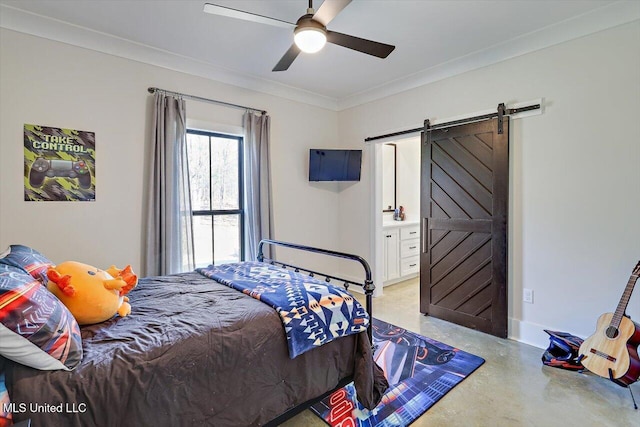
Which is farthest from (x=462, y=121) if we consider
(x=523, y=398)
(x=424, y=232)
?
(x=523, y=398)

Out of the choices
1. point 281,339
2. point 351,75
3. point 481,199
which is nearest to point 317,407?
point 281,339

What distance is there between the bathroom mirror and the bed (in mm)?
3454

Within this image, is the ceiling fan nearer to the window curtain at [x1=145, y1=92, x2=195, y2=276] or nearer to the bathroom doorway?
the window curtain at [x1=145, y1=92, x2=195, y2=276]

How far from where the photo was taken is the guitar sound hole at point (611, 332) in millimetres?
2107

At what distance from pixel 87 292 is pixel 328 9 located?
1981 mm

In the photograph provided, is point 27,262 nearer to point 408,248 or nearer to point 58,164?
point 58,164

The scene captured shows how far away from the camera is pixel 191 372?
1370 millimetres

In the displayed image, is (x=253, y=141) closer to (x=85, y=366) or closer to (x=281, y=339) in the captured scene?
(x=281, y=339)

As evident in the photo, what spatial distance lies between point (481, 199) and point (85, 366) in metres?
3.21

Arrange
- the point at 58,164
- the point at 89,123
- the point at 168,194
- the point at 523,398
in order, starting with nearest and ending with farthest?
the point at 523,398, the point at 58,164, the point at 89,123, the point at 168,194

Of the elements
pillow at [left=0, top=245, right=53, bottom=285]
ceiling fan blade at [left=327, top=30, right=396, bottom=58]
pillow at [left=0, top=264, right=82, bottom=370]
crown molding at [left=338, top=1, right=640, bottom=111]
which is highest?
crown molding at [left=338, top=1, right=640, bottom=111]

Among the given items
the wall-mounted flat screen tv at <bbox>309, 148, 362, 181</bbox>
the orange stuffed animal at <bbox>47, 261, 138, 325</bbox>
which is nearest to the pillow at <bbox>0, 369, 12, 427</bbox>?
the orange stuffed animal at <bbox>47, 261, 138, 325</bbox>

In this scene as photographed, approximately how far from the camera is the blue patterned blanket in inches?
66.6

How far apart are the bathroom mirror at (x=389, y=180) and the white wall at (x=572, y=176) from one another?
2012mm
